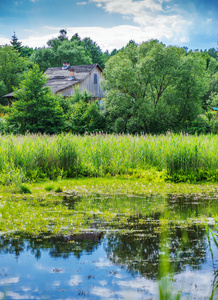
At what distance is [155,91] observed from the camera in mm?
38062

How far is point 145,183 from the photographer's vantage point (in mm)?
13805

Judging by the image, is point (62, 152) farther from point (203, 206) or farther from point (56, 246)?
point (56, 246)

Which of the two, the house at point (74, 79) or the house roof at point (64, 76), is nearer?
the house at point (74, 79)

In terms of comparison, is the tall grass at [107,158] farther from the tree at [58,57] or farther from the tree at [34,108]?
the tree at [58,57]

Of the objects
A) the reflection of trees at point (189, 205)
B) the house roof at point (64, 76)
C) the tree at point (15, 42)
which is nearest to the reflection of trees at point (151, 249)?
the reflection of trees at point (189, 205)

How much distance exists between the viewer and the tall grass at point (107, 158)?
46.0ft

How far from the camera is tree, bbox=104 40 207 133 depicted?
35859 mm

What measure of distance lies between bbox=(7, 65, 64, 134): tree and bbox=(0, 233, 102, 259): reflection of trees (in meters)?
24.7

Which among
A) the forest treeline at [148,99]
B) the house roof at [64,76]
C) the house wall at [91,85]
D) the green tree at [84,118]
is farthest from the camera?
the house wall at [91,85]

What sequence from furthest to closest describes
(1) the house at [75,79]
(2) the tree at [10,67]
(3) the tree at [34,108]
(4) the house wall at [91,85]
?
(2) the tree at [10,67] < (4) the house wall at [91,85] < (1) the house at [75,79] < (3) the tree at [34,108]

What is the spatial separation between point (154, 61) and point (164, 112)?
15.0ft

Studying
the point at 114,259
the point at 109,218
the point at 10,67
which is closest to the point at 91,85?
the point at 10,67

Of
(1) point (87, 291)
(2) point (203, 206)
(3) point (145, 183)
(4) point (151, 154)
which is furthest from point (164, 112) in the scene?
(1) point (87, 291)

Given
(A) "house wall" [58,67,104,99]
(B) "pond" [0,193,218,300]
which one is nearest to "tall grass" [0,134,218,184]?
(B) "pond" [0,193,218,300]
